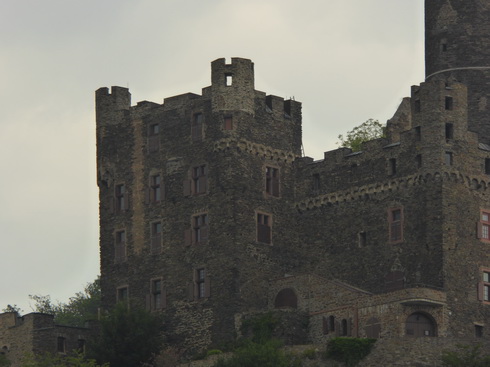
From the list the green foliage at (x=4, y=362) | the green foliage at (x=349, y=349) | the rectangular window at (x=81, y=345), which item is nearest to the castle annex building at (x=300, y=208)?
the green foliage at (x=349, y=349)

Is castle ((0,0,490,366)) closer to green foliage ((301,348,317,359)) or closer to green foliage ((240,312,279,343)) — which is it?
green foliage ((240,312,279,343))

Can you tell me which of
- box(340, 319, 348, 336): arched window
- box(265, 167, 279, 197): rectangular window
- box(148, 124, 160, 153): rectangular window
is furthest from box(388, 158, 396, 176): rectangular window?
box(148, 124, 160, 153): rectangular window

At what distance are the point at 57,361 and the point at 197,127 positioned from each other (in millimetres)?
14159

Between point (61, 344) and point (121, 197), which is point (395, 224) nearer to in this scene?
point (121, 197)

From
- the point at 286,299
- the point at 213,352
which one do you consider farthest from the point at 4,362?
the point at 286,299

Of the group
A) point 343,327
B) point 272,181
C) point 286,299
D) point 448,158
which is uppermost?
point 448,158

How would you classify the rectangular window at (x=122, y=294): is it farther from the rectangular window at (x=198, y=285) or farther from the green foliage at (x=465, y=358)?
the green foliage at (x=465, y=358)

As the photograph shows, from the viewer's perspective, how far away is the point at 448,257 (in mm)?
85938

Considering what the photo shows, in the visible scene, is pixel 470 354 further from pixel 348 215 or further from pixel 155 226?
pixel 155 226

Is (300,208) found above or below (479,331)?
above

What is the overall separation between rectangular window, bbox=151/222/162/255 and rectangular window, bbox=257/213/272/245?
5.62 metres

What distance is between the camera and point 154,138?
3784 inches

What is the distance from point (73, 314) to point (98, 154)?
3431 cm

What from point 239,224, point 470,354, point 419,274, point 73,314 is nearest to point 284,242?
point 239,224
